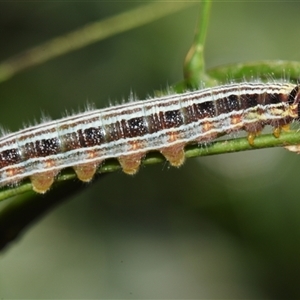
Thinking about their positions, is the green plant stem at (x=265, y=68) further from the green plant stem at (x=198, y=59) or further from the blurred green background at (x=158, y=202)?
the blurred green background at (x=158, y=202)

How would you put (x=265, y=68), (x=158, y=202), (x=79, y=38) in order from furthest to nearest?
1. (x=158, y=202)
2. (x=79, y=38)
3. (x=265, y=68)

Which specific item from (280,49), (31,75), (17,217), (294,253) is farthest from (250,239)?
(17,217)

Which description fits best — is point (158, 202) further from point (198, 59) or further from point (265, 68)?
point (265, 68)

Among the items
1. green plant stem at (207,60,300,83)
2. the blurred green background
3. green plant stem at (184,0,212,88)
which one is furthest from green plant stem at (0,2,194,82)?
→ the blurred green background

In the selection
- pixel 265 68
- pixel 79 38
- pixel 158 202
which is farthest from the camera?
pixel 158 202

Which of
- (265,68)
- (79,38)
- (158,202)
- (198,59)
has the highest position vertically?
(79,38)

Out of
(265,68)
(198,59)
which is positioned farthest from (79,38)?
(265,68)

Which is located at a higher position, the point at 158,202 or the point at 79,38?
the point at 79,38

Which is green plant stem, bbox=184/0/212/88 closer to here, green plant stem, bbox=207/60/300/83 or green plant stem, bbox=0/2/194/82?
green plant stem, bbox=207/60/300/83

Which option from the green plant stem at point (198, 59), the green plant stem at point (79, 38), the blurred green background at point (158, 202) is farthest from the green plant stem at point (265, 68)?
the blurred green background at point (158, 202)
